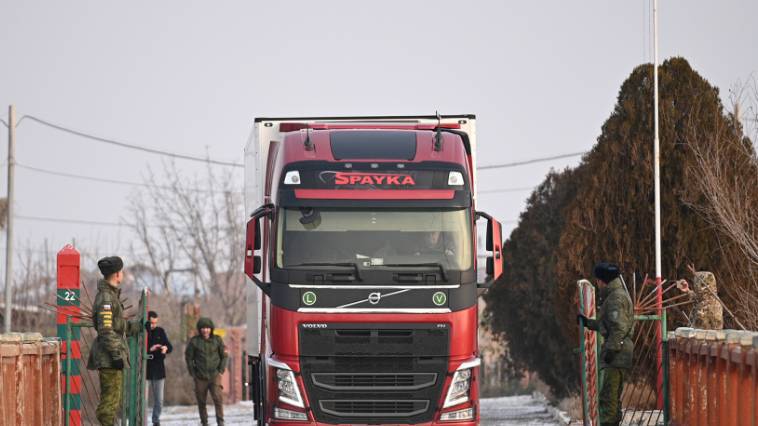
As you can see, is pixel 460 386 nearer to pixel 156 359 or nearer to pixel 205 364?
pixel 205 364

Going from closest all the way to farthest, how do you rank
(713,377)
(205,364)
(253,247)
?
1. (713,377)
2. (253,247)
3. (205,364)

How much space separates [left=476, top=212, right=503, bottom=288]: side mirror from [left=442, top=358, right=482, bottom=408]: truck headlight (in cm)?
108

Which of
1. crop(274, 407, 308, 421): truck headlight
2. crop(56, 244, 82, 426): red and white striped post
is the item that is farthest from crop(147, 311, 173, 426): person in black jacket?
crop(274, 407, 308, 421): truck headlight

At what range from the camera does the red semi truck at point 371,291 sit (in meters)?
15.5

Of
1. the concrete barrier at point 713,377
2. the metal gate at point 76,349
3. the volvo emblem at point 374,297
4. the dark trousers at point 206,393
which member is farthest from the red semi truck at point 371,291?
the dark trousers at point 206,393

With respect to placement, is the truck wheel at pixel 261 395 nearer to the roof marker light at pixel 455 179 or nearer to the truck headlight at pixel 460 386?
the truck headlight at pixel 460 386

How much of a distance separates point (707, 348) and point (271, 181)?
5.64 meters

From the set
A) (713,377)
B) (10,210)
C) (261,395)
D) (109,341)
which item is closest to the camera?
(713,377)

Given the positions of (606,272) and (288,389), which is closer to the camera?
(288,389)

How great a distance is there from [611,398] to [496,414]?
1386 centimetres

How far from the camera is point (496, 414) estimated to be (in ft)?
99.6

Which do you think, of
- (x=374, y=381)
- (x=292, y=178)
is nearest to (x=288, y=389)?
(x=374, y=381)

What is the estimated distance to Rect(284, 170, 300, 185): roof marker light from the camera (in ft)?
52.1

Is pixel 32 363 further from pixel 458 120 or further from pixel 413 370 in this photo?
pixel 458 120
